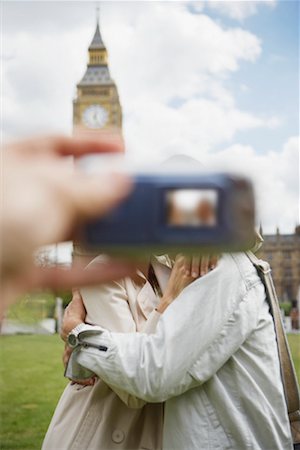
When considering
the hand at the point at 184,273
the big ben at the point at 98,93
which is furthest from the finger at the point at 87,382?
the big ben at the point at 98,93

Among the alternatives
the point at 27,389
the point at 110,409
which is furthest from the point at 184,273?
the point at 27,389

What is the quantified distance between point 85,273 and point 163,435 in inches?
23.7

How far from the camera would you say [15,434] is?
2.20m

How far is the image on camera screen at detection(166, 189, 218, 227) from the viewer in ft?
0.64

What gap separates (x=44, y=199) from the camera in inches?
6.5

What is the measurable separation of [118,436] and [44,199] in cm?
68

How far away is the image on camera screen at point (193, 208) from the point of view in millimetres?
196

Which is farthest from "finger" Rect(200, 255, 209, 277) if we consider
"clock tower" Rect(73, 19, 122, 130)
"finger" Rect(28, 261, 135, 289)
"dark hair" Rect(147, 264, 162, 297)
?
"clock tower" Rect(73, 19, 122, 130)

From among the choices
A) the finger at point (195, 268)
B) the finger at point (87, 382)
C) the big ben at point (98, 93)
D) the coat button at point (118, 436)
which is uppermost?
the big ben at point (98, 93)

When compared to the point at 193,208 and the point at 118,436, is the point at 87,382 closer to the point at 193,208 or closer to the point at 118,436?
the point at 118,436

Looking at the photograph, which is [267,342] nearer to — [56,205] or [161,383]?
[161,383]

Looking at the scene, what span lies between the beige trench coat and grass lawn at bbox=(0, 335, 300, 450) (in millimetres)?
1327

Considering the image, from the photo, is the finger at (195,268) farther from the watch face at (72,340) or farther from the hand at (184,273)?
the watch face at (72,340)

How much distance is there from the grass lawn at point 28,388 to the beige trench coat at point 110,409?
133 cm
